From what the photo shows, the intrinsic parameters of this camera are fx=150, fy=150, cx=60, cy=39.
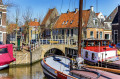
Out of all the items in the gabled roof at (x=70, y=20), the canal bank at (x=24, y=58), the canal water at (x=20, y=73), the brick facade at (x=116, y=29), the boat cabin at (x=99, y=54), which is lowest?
the canal water at (x=20, y=73)

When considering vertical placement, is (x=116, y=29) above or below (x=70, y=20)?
below

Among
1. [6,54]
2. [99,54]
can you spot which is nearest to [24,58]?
[6,54]

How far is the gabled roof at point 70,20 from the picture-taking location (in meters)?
35.8

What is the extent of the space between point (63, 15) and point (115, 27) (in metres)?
15.9

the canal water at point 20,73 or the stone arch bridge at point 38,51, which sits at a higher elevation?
the stone arch bridge at point 38,51

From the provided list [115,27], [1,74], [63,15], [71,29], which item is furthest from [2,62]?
[63,15]

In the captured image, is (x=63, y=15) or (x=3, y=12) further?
(x=63, y=15)

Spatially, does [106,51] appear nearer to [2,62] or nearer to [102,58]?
[102,58]

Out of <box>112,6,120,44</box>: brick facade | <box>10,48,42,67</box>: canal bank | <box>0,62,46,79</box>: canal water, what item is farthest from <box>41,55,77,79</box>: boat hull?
<box>112,6,120,44</box>: brick facade

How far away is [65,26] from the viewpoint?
38438 mm

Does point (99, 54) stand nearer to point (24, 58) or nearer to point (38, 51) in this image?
point (24, 58)

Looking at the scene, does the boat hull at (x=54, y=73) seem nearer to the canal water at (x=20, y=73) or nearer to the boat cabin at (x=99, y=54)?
the canal water at (x=20, y=73)

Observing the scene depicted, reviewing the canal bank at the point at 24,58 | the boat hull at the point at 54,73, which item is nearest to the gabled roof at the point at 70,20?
the canal bank at the point at 24,58

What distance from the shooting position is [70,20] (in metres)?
39.1
